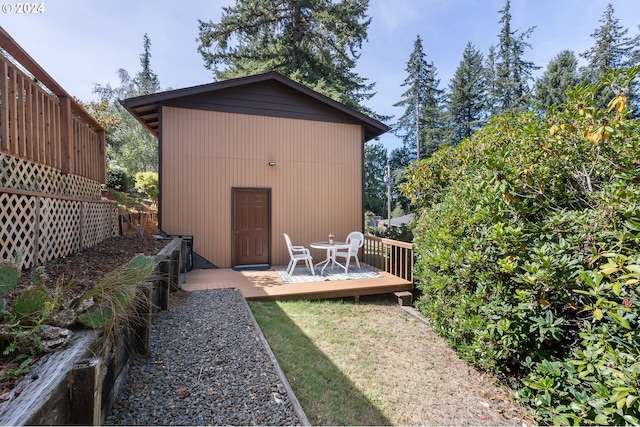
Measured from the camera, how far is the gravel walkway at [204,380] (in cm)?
188

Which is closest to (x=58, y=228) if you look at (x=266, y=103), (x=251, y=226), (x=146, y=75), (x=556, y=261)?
(x=251, y=226)

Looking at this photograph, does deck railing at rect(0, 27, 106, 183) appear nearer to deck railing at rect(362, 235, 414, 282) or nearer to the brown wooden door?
the brown wooden door

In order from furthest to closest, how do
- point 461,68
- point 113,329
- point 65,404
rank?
1. point 461,68
2. point 113,329
3. point 65,404

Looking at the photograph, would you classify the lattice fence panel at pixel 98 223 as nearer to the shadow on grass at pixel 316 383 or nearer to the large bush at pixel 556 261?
the shadow on grass at pixel 316 383

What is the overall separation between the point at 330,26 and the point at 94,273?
14.0 metres

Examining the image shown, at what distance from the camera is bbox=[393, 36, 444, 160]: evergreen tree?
2325 centimetres

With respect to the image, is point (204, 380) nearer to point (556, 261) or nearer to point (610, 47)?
point (556, 261)

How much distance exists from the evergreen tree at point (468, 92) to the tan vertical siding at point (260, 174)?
64.2 feet

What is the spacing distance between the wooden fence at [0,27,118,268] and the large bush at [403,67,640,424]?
4.36 m

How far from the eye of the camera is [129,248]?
4922 mm

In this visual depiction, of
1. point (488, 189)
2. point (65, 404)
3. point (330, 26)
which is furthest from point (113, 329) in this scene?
point (330, 26)

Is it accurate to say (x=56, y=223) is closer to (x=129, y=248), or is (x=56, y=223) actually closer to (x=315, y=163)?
(x=129, y=248)

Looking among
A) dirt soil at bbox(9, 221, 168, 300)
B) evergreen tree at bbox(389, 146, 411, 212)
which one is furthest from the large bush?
evergreen tree at bbox(389, 146, 411, 212)

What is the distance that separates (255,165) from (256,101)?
1628 millimetres
